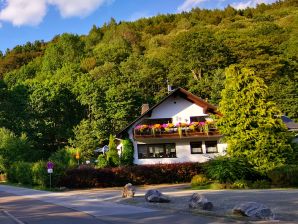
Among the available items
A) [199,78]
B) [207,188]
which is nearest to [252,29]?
[199,78]

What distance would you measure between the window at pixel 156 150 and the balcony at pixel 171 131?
1.85 metres

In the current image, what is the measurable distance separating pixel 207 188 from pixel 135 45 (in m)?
72.9

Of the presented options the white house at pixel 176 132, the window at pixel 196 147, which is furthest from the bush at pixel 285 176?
the window at pixel 196 147

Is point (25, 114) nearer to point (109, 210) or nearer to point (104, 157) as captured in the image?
point (104, 157)

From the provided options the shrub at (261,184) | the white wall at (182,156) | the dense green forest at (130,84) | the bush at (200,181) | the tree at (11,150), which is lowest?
the shrub at (261,184)

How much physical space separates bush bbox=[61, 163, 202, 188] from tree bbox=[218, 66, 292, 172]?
6278 mm

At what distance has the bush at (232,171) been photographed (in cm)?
2427

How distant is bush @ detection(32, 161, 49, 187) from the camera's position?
1154 inches

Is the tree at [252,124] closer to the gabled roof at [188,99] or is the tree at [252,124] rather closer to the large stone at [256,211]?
the gabled roof at [188,99]

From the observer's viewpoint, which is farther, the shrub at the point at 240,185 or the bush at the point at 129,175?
the bush at the point at 129,175

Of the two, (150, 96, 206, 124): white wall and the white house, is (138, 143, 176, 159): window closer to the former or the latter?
the white house

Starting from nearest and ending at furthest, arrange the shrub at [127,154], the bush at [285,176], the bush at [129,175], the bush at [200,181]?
the bush at [285,176], the bush at [200,181], the bush at [129,175], the shrub at [127,154]

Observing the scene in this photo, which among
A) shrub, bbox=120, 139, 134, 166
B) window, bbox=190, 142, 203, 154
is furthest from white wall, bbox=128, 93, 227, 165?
shrub, bbox=120, 139, 134, 166

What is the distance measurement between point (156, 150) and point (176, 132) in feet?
9.40
